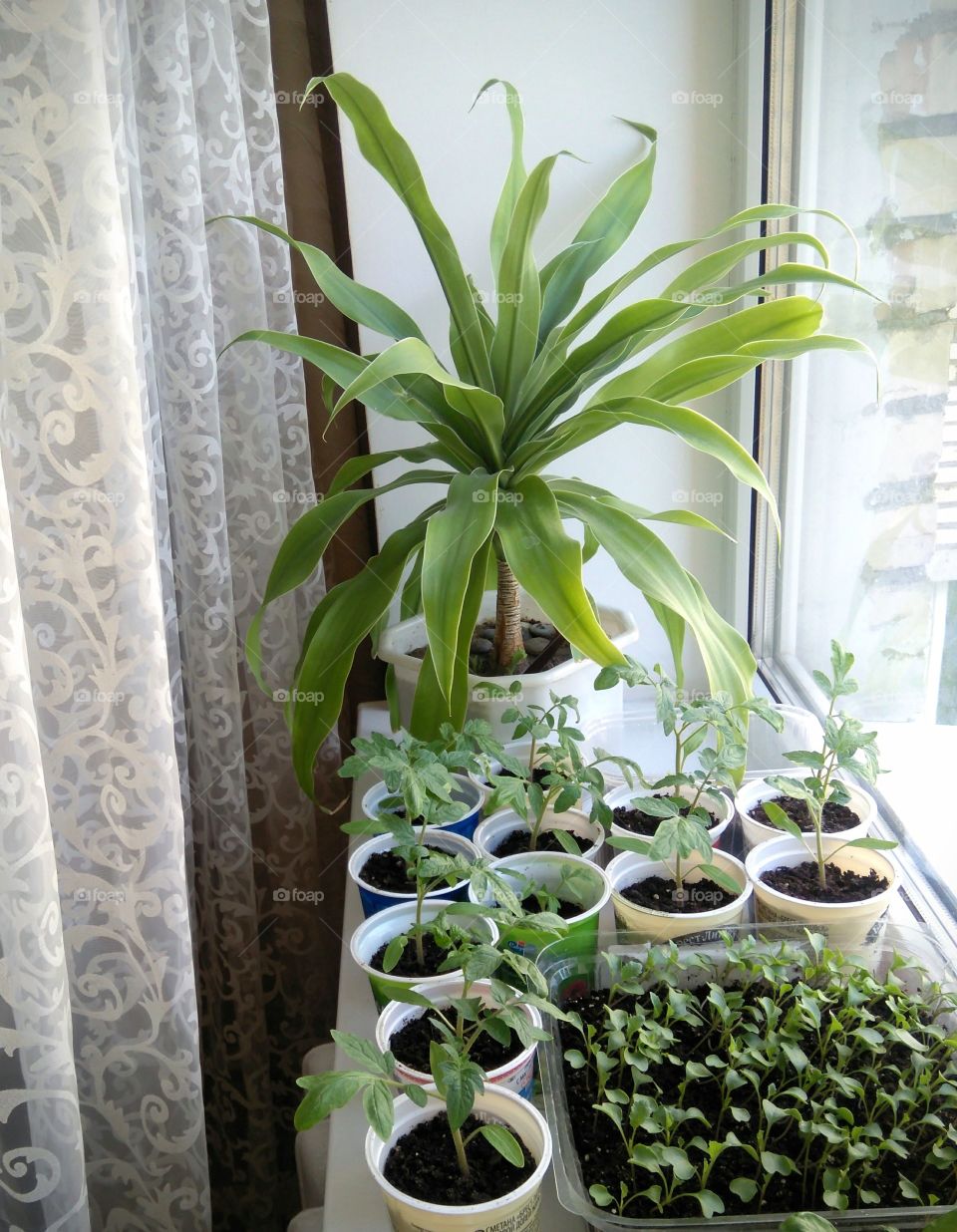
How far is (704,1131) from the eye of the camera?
84 centimetres

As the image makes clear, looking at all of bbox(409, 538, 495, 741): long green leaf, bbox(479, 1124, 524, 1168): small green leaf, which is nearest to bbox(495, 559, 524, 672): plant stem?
bbox(409, 538, 495, 741): long green leaf

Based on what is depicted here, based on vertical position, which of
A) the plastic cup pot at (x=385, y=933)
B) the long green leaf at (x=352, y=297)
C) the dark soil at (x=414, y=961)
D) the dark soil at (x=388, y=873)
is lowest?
the dark soil at (x=414, y=961)

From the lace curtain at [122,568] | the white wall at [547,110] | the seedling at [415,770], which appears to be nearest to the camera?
the lace curtain at [122,568]

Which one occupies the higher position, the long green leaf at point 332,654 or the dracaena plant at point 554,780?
the long green leaf at point 332,654

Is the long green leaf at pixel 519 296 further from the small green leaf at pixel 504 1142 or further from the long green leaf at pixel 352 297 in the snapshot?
the small green leaf at pixel 504 1142

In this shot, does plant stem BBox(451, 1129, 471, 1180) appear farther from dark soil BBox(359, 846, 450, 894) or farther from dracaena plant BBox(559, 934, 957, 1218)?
dark soil BBox(359, 846, 450, 894)

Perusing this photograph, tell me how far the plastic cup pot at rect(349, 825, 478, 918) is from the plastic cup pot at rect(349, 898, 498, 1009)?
0.05ft

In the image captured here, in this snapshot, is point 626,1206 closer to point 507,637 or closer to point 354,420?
point 507,637

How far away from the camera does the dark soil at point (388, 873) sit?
114 centimetres

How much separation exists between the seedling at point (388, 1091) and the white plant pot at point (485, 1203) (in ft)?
0.11

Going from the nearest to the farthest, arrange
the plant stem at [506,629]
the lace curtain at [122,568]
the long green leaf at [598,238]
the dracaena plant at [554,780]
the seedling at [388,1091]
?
the seedling at [388,1091] → the lace curtain at [122,568] → the dracaena plant at [554,780] → the long green leaf at [598,238] → the plant stem at [506,629]

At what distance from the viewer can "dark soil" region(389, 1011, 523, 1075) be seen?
897mm

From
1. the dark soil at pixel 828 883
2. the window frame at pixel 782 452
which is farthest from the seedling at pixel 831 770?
the window frame at pixel 782 452

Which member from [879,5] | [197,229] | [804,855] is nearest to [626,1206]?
[804,855]
